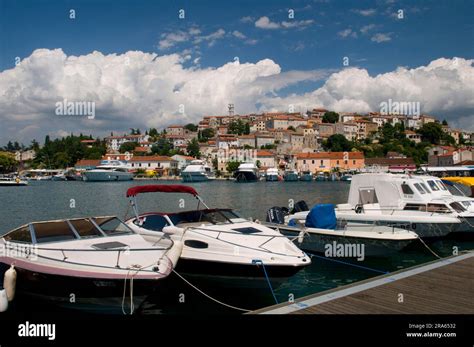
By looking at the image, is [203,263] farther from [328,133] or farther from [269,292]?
[328,133]

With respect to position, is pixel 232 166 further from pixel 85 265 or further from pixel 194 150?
pixel 85 265

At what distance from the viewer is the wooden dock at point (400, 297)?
853 centimetres

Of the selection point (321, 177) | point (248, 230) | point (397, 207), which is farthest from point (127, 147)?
point (248, 230)

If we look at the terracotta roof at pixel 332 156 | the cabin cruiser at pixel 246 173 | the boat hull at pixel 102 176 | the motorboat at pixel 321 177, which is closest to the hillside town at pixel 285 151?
the terracotta roof at pixel 332 156

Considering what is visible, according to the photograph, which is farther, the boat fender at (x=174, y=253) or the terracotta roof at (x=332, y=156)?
the terracotta roof at (x=332, y=156)

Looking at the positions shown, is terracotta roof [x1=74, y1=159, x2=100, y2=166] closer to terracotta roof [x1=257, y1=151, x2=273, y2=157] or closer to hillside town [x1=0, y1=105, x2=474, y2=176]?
hillside town [x1=0, y1=105, x2=474, y2=176]

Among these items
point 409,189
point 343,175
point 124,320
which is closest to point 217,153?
A: point 343,175

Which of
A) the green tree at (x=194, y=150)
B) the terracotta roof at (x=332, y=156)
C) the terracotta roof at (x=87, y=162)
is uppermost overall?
the green tree at (x=194, y=150)

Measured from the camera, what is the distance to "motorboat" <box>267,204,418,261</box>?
53.2ft

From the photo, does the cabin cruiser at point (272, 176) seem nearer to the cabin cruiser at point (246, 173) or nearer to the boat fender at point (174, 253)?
the cabin cruiser at point (246, 173)

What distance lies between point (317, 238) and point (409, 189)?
639 centimetres

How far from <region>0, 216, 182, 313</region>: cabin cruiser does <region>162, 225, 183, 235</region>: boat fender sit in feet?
4.61

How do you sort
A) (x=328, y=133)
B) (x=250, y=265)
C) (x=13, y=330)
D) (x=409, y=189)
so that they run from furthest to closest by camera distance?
1. (x=328, y=133)
2. (x=409, y=189)
3. (x=250, y=265)
4. (x=13, y=330)

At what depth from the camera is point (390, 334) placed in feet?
25.1
